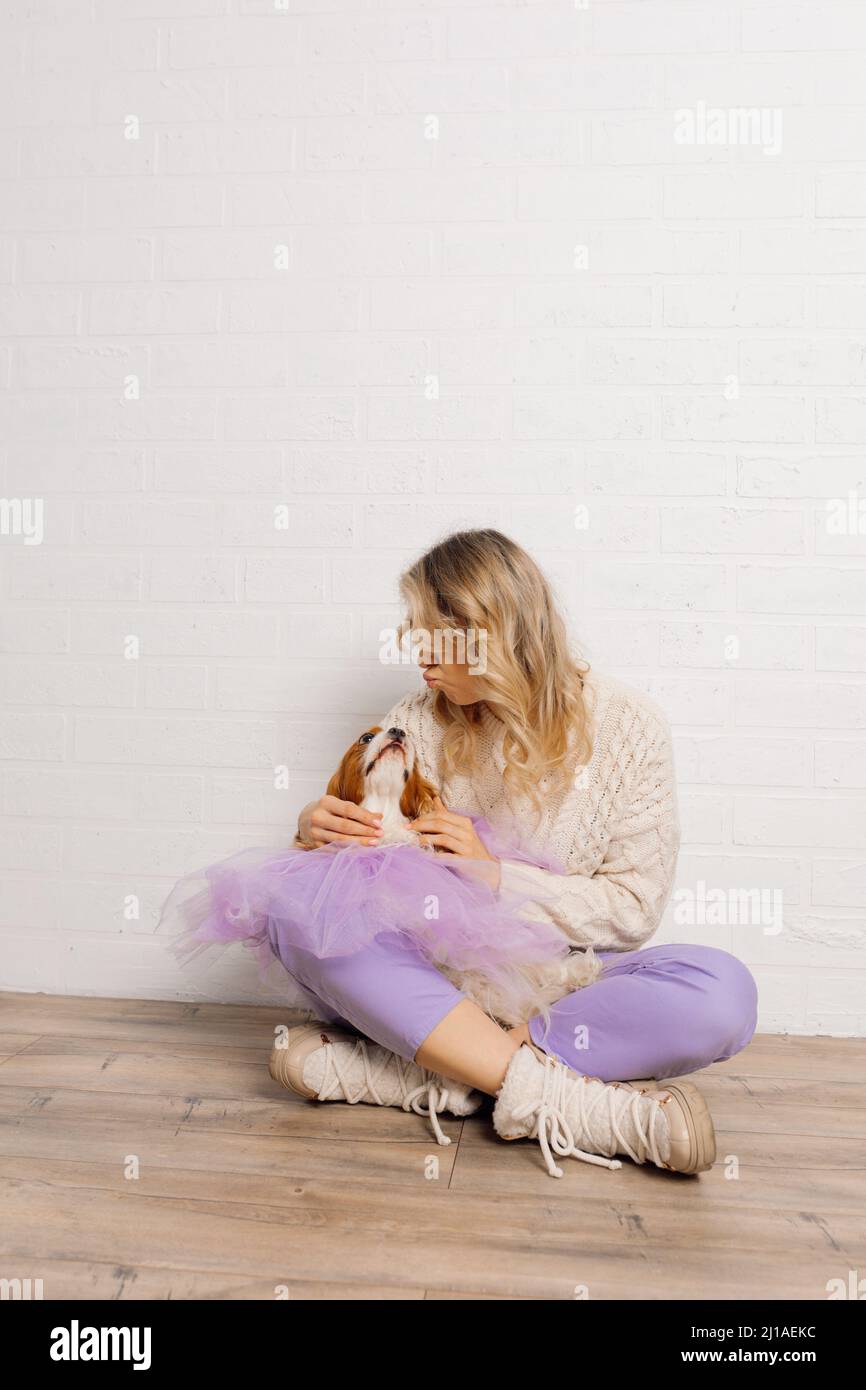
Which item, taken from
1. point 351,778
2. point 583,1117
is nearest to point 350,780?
point 351,778

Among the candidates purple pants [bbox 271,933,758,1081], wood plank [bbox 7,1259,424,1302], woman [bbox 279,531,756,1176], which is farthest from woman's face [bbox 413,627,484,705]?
wood plank [bbox 7,1259,424,1302]

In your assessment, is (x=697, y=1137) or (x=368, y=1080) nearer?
(x=697, y=1137)

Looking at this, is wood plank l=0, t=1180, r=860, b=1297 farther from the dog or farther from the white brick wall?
the white brick wall

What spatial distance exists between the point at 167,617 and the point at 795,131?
1.58m

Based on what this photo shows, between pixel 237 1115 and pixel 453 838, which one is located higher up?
pixel 453 838

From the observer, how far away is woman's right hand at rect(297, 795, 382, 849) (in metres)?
1.54

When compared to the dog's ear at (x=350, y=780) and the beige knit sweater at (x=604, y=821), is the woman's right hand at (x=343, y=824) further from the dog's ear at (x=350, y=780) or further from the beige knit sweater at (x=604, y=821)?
the beige knit sweater at (x=604, y=821)

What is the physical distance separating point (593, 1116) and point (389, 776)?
0.54 m

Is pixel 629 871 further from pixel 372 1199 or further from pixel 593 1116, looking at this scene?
pixel 372 1199

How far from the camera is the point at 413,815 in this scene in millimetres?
1594

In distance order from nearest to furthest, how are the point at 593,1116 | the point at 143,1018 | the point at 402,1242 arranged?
the point at 402,1242, the point at 593,1116, the point at 143,1018

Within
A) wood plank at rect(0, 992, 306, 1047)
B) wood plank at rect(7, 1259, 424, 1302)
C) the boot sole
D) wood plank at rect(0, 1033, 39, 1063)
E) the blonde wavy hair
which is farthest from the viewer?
wood plank at rect(0, 992, 306, 1047)

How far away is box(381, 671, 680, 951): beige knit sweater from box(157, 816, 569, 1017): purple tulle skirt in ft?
0.24
